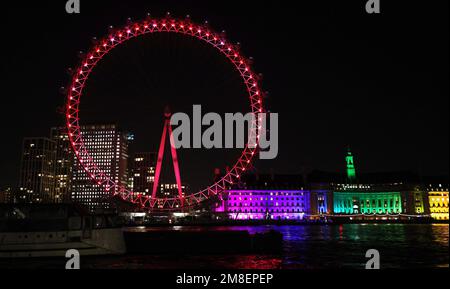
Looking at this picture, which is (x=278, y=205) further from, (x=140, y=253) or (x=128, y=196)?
(x=140, y=253)

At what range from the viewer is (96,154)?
167 metres

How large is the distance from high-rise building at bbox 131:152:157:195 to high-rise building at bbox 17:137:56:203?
1308 inches

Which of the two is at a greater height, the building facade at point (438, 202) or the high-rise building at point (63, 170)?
the high-rise building at point (63, 170)

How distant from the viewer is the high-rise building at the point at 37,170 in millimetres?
151875

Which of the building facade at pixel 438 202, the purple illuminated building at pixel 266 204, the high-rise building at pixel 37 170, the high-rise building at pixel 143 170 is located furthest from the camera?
the high-rise building at pixel 143 170

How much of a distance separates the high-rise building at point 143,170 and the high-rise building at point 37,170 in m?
33.2

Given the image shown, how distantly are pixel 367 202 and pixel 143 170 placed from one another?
89.3 metres

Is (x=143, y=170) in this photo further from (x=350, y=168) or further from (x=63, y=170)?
(x=350, y=168)

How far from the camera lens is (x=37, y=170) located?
15350 centimetres

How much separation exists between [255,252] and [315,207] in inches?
4283

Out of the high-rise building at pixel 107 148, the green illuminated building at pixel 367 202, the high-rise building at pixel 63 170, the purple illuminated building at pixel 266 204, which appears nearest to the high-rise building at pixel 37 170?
the high-rise building at pixel 63 170

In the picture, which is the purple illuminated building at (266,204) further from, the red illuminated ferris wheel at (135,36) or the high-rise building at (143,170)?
the red illuminated ferris wheel at (135,36)

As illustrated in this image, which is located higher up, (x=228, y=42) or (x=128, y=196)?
(x=228, y=42)
